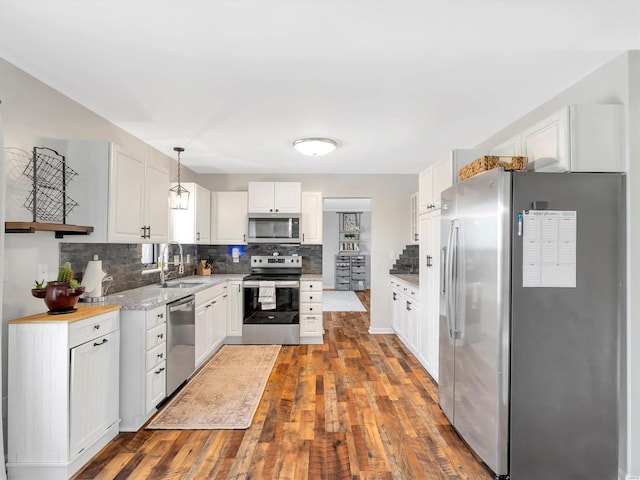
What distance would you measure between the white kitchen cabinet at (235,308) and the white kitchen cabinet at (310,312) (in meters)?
0.81

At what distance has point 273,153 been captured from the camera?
14.5 feet

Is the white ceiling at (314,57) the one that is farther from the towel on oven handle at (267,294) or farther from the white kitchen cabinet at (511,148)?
the towel on oven handle at (267,294)

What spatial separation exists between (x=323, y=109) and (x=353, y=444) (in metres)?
2.50

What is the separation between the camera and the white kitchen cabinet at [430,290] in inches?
134

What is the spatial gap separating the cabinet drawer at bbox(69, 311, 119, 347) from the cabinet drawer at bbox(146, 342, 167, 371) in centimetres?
36

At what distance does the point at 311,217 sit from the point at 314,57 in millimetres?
3216

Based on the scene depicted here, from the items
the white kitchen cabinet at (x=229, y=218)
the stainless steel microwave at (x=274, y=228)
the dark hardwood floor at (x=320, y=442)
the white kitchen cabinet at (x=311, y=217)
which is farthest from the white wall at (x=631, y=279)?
the white kitchen cabinet at (x=229, y=218)

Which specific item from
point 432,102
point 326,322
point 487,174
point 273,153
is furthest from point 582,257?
point 326,322

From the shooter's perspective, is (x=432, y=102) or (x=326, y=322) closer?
(x=432, y=102)

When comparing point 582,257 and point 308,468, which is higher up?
point 582,257

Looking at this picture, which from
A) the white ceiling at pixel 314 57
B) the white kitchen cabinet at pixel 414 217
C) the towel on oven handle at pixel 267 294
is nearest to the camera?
the white ceiling at pixel 314 57

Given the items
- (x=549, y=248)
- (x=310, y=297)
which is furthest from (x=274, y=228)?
(x=549, y=248)

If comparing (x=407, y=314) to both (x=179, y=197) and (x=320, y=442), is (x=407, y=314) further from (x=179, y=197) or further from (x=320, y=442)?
(x=179, y=197)

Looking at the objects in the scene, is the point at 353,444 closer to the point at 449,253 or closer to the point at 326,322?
the point at 449,253
